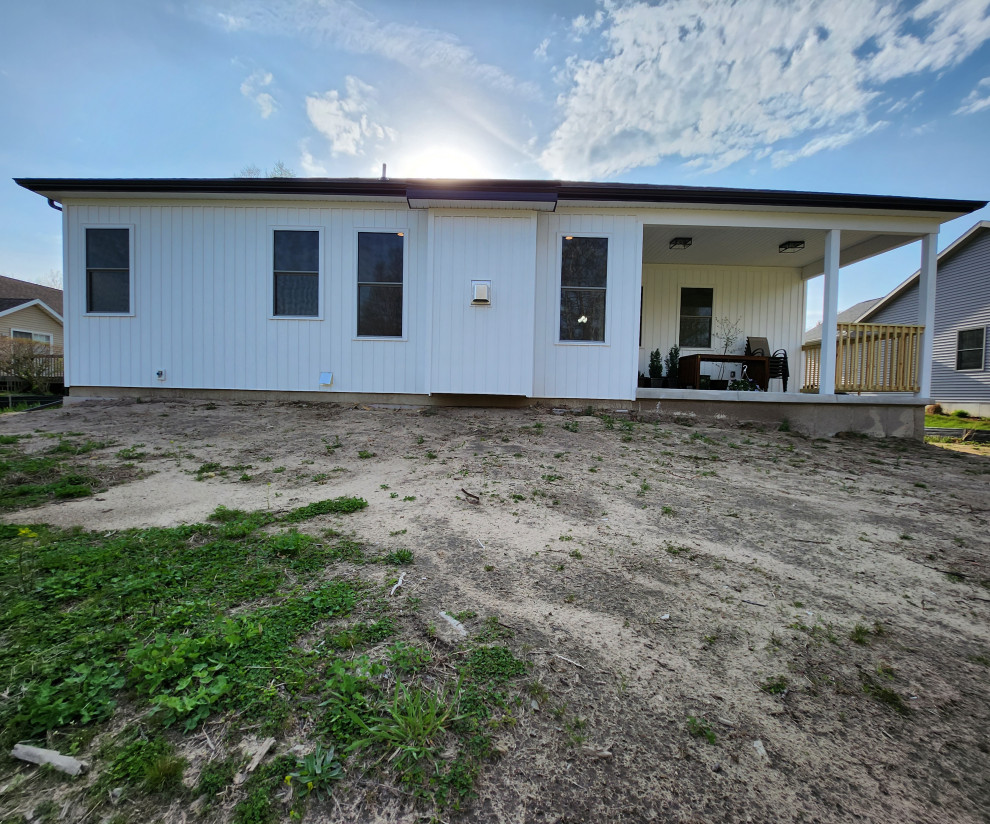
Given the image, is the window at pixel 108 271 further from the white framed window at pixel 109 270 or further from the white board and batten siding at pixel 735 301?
the white board and batten siding at pixel 735 301

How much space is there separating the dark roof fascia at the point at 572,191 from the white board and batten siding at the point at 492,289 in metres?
0.70

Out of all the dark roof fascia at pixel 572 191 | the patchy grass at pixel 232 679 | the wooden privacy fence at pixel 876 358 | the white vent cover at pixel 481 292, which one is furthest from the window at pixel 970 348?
the patchy grass at pixel 232 679

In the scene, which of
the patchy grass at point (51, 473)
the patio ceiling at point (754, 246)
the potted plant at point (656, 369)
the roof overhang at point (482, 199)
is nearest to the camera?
the patchy grass at point (51, 473)

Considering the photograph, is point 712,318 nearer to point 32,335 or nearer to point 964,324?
point 964,324

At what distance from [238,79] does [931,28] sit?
1580 cm

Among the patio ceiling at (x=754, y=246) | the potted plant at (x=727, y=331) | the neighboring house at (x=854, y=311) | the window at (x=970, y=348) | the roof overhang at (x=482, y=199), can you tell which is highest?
the neighboring house at (x=854, y=311)

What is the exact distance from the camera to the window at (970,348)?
14.9 m

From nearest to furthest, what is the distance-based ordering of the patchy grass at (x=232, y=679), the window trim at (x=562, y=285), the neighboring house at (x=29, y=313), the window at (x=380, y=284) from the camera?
the patchy grass at (x=232, y=679) → the window trim at (x=562, y=285) → the window at (x=380, y=284) → the neighboring house at (x=29, y=313)

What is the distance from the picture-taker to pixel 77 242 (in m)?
7.16

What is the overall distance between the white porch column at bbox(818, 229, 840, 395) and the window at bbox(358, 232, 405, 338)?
282 inches

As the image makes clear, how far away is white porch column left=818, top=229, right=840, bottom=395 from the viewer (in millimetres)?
6918

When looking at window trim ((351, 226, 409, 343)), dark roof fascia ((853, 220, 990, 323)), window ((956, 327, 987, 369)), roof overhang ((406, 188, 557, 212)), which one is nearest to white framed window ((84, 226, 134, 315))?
window trim ((351, 226, 409, 343))

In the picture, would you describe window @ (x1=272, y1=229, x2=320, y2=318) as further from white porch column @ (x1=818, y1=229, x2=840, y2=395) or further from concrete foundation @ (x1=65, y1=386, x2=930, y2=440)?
white porch column @ (x1=818, y1=229, x2=840, y2=395)

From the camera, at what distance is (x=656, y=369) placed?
9023mm
